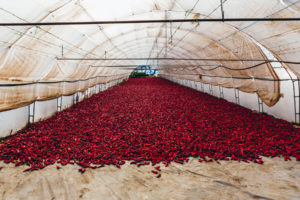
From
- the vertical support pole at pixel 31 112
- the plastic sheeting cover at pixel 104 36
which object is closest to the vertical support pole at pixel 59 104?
the plastic sheeting cover at pixel 104 36

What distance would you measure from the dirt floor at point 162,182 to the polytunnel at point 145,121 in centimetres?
2

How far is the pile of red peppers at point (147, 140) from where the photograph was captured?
428 centimetres

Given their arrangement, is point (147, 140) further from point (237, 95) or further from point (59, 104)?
point (237, 95)

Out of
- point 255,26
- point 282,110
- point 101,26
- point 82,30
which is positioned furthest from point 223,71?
point 82,30

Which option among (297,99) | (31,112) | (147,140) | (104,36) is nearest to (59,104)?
(31,112)

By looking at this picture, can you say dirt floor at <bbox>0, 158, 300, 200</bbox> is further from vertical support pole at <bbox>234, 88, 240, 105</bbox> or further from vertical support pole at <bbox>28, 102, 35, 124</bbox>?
vertical support pole at <bbox>234, 88, 240, 105</bbox>

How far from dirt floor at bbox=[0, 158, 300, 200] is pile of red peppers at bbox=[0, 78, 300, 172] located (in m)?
0.25

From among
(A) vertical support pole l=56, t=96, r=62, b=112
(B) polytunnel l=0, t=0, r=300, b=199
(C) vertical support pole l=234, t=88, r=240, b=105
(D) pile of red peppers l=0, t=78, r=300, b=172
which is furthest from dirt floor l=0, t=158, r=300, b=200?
(C) vertical support pole l=234, t=88, r=240, b=105

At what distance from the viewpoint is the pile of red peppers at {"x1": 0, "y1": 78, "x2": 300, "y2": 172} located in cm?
428

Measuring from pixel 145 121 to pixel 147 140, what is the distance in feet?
6.56

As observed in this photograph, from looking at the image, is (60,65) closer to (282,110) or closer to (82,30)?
(82,30)

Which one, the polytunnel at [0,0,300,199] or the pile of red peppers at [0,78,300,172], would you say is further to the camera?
the pile of red peppers at [0,78,300,172]

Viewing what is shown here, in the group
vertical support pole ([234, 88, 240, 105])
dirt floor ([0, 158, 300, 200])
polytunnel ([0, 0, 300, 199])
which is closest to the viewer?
dirt floor ([0, 158, 300, 200])

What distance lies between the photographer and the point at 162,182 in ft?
11.0
